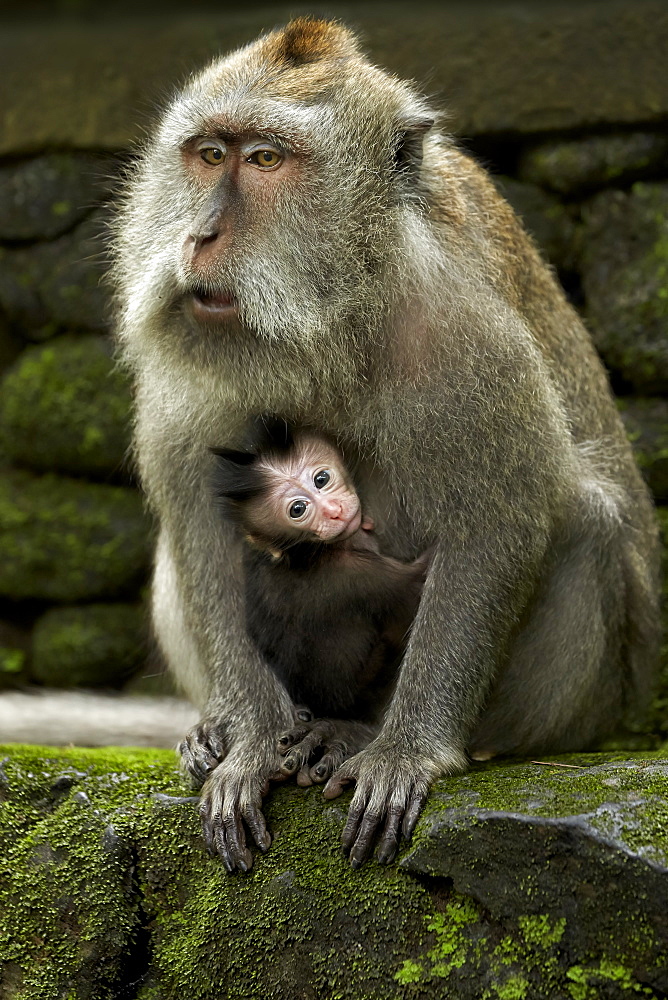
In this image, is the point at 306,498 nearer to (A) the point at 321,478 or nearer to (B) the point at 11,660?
(A) the point at 321,478

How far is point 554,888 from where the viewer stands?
3354 mm

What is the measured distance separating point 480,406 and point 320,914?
1.71 metres

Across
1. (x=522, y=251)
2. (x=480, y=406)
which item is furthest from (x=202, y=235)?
(x=522, y=251)

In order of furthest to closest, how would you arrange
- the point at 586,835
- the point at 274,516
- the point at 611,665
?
the point at 611,665 → the point at 274,516 → the point at 586,835

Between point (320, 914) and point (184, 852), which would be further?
point (184, 852)

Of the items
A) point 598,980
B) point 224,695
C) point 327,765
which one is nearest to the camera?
point 598,980

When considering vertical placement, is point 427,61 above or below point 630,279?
above

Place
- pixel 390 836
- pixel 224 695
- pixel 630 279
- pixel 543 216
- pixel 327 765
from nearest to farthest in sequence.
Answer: pixel 390 836 < pixel 327 765 < pixel 224 695 < pixel 630 279 < pixel 543 216

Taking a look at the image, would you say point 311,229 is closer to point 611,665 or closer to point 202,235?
point 202,235

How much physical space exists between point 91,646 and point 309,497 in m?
2.90

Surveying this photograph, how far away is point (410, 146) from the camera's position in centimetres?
409

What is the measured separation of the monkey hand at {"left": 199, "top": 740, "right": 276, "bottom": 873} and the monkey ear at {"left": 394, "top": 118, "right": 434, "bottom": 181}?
6.83ft

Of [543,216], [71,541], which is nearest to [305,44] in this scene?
[543,216]

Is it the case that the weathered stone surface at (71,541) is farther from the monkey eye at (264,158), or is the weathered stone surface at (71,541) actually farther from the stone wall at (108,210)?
the monkey eye at (264,158)
